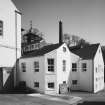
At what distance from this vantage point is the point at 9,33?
22.6 m

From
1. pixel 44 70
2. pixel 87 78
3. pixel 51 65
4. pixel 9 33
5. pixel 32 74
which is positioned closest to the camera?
pixel 44 70

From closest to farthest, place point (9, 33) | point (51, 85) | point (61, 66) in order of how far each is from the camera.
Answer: point (51, 85) → point (9, 33) → point (61, 66)

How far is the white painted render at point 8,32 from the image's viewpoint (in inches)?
847

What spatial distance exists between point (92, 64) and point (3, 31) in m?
16.7

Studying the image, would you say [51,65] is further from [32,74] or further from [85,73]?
[85,73]

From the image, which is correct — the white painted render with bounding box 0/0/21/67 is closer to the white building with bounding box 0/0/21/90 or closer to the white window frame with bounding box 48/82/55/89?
the white building with bounding box 0/0/21/90

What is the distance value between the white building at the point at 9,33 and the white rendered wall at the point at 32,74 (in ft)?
6.77

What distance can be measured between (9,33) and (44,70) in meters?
8.43

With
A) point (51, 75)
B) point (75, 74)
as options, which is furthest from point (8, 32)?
A: point (75, 74)

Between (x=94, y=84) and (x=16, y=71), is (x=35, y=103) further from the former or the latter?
(x=94, y=84)

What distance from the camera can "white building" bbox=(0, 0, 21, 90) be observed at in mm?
21516

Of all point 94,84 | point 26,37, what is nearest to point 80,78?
point 94,84

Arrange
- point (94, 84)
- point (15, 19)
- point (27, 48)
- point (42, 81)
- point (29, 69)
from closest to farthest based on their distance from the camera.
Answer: point (42, 81), point (29, 69), point (15, 19), point (94, 84), point (27, 48)

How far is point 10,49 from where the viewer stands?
22.6 meters
